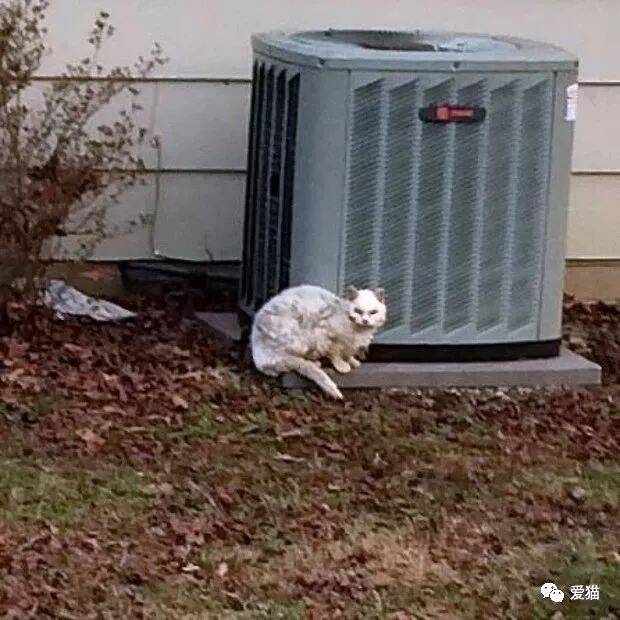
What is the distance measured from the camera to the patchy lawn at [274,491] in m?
3.85

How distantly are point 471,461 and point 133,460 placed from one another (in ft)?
3.03

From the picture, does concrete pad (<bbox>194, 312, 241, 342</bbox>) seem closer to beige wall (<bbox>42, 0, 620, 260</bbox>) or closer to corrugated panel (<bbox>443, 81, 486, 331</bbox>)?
beige wall (<bbox>42, 0, 620, 260</bbox>)

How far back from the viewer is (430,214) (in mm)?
5336

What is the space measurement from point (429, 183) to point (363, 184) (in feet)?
0.67

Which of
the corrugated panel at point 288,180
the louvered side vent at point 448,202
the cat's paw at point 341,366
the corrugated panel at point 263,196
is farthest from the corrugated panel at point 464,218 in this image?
the corrugated panel at point 263,196

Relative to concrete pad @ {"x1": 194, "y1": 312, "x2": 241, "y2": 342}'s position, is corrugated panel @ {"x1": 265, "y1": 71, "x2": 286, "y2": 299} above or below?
above

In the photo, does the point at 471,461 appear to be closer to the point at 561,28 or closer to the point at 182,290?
the point at 182,290

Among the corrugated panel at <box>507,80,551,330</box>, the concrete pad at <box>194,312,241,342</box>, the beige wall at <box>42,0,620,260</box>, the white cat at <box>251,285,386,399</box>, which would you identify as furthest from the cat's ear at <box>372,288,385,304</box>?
the beige wall at <box>42,0,620,260</box>

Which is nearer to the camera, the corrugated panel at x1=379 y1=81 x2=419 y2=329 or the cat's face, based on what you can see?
the cat's face

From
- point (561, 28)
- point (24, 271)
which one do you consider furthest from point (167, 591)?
point (561, 28)

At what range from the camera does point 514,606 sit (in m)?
3.83

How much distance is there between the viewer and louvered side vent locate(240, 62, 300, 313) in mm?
5422

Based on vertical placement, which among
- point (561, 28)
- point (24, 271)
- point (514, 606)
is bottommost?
point (514, 606)

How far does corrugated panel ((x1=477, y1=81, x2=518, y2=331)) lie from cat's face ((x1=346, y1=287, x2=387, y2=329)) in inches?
16.6
